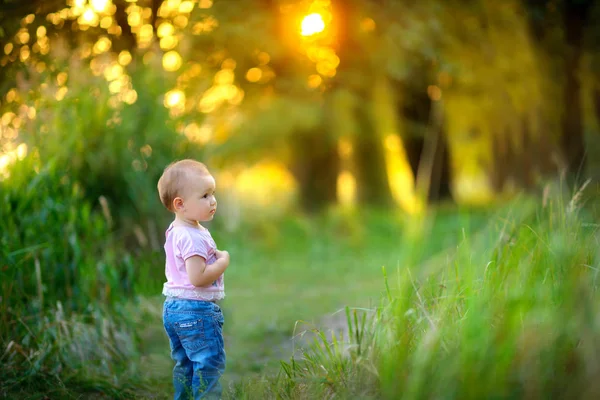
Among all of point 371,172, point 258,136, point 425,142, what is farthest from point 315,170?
point 425,142

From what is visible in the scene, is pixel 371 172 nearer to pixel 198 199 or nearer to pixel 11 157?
pixel 11 157

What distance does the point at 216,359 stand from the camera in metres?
2.92

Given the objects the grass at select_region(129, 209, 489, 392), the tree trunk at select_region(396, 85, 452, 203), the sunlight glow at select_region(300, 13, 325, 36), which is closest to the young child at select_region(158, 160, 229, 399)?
the grass at select_region(129, 209, 489, 392)

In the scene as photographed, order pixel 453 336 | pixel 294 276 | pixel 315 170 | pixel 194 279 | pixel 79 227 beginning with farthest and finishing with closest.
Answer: pixel 315 170 → pixel 294 276 → pixel 79 227 → pixel 194 279 → pixel 453 336

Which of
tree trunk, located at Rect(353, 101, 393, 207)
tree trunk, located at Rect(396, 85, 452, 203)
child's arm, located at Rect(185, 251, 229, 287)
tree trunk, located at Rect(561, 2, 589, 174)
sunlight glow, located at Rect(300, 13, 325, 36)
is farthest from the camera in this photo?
tree trunk, located at Rect(353, 101, 393, 207)

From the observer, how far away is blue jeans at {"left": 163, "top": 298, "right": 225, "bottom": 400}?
2855 mm

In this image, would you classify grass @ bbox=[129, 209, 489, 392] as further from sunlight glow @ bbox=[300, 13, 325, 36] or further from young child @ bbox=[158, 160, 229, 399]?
sunlight glow @ bbox=[300, 13, 325, 36]

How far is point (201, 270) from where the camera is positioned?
111 inches

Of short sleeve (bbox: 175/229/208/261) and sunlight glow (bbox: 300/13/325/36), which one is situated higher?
sunlight glow (bbox: 300/13/325/36)

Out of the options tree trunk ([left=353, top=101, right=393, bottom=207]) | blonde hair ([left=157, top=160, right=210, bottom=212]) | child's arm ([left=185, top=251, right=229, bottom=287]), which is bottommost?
tree trunk ([left=353, top=101, right=393, bottom=207])

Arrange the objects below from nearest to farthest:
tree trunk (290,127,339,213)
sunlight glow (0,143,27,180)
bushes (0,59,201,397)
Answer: bushes (0,59,201,397) → sunlight glow (0,143,27,180) → tree trunk (290,127,339,213)

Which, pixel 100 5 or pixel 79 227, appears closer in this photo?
pixel 79 227

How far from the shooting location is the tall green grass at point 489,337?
2053 millimetres

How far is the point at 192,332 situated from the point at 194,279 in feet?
0.82
